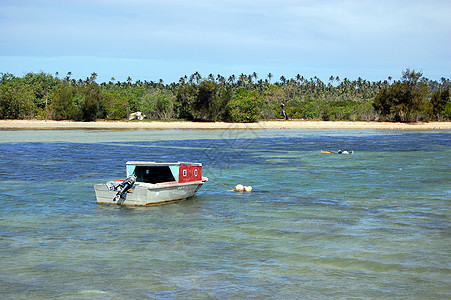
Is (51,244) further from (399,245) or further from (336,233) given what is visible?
(399,245)

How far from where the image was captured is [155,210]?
19.7 m

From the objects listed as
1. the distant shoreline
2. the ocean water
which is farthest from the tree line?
the ocean water

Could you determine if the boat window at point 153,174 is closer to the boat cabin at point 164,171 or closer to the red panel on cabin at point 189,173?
the boat cabin at point 164,171

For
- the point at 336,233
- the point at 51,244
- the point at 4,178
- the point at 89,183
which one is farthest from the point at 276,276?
the point at 4,178

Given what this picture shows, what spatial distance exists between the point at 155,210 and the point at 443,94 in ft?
361

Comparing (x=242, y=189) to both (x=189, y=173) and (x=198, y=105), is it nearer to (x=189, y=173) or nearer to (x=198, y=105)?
(x=189, y=173)

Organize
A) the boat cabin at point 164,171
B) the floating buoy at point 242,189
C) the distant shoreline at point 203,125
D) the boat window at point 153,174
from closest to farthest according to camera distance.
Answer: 1. the boat cabin at point 164,171
2. the boat window at point 153,174
3. the floating buoy at point 242,189
4. the distant shoreline at point 203,125

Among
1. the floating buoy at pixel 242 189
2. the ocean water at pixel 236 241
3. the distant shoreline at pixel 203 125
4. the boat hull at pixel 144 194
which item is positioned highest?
the distant shoreline at pixel 203 125

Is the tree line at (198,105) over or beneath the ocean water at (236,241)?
over

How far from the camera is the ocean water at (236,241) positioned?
1130 centimetres

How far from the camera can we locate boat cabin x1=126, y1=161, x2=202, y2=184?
2155 centimetres

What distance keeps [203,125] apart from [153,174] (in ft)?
→ 249

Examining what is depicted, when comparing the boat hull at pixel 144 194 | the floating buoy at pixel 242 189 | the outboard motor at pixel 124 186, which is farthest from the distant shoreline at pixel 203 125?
the outboard motor at pixel 124 186

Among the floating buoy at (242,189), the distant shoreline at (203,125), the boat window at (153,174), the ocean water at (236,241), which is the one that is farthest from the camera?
the distant shoreline at (203,125)
